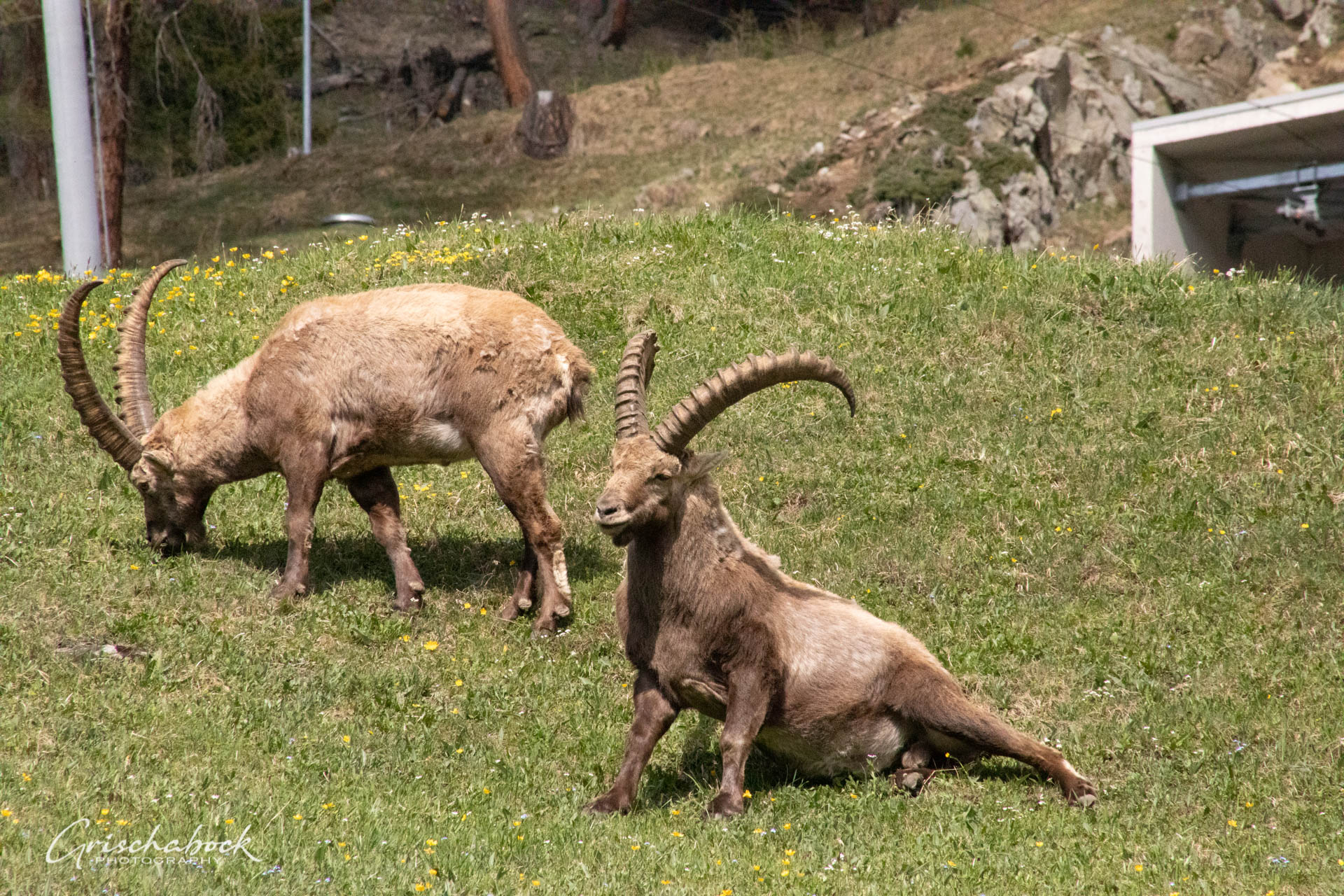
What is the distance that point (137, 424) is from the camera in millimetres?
10117

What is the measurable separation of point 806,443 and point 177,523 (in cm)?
524

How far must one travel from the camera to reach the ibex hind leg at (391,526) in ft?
31.3

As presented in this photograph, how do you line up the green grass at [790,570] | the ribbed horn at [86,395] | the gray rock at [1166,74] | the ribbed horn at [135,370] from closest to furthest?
the green grass at [790,570] → the ribbed horn at [86,395] → the ribbed horn at [135,370] → the gray rock at [1166,74]

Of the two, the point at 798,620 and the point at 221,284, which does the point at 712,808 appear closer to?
the point at 798,620

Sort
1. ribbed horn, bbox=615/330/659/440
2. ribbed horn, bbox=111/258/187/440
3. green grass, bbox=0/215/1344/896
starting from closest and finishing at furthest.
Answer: green grass, bbox=0/215/1344/896 → ribbed horn, bbox=615/330/659/440 → ribbed horn, bbox=111/258/187/440

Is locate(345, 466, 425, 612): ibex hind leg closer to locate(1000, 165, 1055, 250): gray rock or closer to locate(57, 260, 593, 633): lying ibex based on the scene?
locate(57, 260, 593, 633): lying ibex

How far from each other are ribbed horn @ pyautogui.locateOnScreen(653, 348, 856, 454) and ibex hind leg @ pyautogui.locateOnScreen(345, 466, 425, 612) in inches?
137

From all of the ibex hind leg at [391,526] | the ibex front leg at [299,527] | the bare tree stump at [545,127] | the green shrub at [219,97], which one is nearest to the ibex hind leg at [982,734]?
the ibex hind leg at [391,526]

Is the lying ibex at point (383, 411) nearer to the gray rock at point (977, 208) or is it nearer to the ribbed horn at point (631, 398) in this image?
the ribbed horn at point (631, 398)

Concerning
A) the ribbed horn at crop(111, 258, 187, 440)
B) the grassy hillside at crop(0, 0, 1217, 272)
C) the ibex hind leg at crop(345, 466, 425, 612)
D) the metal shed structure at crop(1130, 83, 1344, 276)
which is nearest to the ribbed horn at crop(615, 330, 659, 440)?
the ibex hind leg at crop(345, 466, 425, 612)

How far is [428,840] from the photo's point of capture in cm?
616

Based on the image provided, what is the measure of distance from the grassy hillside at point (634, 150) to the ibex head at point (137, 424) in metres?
18.3

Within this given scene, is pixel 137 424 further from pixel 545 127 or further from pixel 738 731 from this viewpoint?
pixel 545 127

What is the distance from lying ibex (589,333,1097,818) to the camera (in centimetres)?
677
